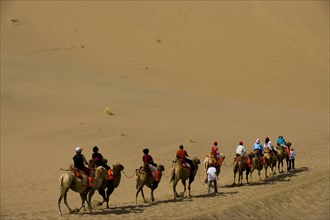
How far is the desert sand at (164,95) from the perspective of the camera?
22.2 metres

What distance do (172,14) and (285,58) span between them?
13268 mm

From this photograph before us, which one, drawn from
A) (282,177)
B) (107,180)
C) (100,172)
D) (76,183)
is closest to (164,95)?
(282,177)

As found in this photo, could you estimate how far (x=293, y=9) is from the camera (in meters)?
66.1

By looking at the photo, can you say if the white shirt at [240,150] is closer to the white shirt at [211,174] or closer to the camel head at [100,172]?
the white shirt at [211,174]

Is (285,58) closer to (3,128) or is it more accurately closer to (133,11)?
(133,11)

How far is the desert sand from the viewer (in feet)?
72.9

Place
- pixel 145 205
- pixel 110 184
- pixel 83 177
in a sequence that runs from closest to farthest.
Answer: pixel 83 177 → pixel 110 184 → pixel 145 205

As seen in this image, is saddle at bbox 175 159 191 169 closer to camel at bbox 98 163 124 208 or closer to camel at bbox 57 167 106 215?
camel at bbox 98 163 124 208

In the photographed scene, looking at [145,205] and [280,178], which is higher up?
[280,178]

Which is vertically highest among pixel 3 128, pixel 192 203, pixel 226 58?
pixel 226 58

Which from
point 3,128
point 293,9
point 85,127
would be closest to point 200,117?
point 85,127

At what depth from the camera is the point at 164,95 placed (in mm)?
41531

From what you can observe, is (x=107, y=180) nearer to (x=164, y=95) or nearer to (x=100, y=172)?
(x=100, y=172)

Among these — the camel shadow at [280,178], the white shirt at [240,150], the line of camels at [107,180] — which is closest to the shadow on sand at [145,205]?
the camel shadow at [280,178]
